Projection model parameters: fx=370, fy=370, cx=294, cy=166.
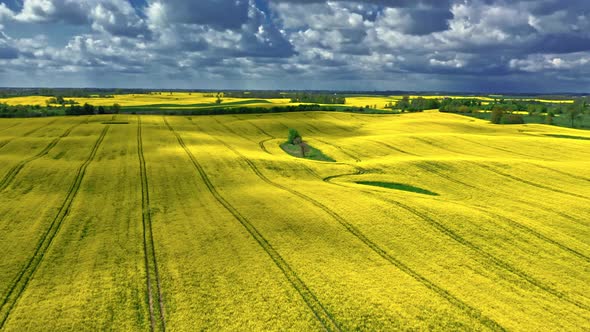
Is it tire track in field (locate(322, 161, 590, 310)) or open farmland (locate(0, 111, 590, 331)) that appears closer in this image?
open farmland (locate(0, 111, 590, 331))

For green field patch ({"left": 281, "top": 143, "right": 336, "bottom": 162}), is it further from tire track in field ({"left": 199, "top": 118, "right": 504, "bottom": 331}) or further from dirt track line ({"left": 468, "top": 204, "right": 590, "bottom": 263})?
dirt track line ({"left": 468, "top": 204, "right": 590, "bottom": 263})

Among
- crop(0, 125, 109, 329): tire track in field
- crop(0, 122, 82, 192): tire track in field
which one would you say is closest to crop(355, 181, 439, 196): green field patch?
crop(0, 125, 109, 329): tire track in field

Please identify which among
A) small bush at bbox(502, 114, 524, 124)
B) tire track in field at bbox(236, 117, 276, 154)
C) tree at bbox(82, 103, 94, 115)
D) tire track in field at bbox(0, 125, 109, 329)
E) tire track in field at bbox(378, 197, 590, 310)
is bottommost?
tire track in field at bbox(378, 197, 590, 310)

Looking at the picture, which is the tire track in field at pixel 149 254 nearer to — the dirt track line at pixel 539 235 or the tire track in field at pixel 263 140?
the dirt track line at pixel 539 235

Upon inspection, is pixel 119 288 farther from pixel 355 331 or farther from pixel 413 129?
pixel 413 129

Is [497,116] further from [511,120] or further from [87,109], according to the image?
[87,109]

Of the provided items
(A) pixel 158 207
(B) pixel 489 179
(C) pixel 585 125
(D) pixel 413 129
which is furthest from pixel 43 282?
(C) pixel 585 125

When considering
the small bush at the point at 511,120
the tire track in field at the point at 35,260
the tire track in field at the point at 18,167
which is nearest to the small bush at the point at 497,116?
the small bush at the point at 511,120

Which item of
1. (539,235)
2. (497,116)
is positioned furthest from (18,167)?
(497,116)
